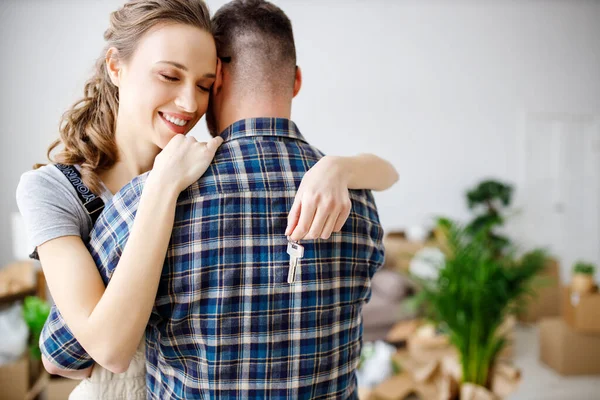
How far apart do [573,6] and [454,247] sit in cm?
558

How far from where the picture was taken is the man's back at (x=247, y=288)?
0.73 m

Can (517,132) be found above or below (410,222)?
above

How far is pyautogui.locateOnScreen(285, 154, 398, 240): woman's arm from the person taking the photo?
0.73m

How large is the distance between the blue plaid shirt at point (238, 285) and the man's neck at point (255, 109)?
3 cm

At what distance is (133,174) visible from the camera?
3.32 ft

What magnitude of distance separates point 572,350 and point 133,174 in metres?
3.78

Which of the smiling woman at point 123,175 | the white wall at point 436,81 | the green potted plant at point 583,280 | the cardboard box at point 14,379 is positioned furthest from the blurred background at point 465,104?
the smiling woman at point 123,175

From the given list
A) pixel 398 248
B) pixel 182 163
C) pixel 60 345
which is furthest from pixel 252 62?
pixel 398 248

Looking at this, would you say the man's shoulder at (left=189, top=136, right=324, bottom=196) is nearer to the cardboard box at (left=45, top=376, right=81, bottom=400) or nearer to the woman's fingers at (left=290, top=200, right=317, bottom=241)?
the woman's fingers at (left=290, top=200, right=317, bottom=241)

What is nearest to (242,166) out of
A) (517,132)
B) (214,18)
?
(214,18)

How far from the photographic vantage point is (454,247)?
2.23m

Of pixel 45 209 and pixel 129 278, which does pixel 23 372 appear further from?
pixel 129 278

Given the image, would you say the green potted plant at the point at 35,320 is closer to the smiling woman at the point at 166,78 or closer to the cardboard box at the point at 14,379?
the cardboard box at the point at 14,379

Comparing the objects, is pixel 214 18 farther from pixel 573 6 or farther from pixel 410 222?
pixel 573 6
